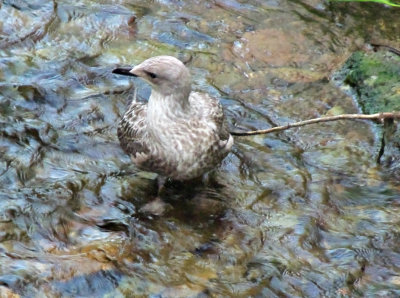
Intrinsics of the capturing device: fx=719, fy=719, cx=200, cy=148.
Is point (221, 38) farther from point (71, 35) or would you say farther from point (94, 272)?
point (94, 272)

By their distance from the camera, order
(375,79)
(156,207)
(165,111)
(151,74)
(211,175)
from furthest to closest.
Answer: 1. (375,79)
2. (211,175)
3. (156,207)
4. (165,111)
5. (151,74)

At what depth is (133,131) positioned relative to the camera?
5801 millimetres

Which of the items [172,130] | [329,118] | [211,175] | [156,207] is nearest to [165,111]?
[172,130]

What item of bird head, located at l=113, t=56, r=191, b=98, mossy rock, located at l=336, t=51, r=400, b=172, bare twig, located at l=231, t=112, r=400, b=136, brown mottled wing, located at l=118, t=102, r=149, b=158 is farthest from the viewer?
mossy rock, located at l=336, t=51, r=400, b=172

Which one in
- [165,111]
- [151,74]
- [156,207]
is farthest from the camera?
[156,207]

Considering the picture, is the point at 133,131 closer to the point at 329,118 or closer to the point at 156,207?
the point at 156,207

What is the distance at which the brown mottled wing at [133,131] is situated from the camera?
223 inches

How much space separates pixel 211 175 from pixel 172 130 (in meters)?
0.84

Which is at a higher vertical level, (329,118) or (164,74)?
(164,74)

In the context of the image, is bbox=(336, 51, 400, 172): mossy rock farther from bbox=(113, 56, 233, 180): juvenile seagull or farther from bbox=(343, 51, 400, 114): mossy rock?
bbox=(113, 56, 233, 180): juvenile seagull

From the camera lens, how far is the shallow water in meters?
5.16

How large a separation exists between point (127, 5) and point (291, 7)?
1.96 meters

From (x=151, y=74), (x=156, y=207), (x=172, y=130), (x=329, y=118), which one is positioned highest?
(x=151, y=74)

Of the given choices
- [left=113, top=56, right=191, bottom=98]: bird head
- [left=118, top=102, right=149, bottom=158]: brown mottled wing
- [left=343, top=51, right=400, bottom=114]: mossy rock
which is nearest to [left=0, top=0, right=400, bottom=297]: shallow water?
[left=343, top=51, right=400, bottom=114]: mossy rock
